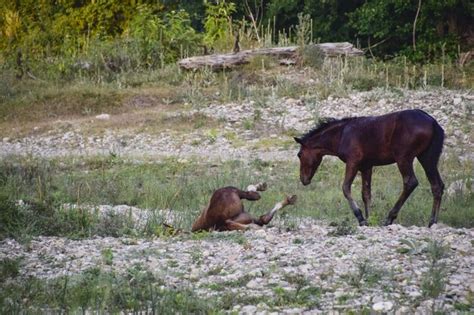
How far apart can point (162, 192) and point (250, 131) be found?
7172mm

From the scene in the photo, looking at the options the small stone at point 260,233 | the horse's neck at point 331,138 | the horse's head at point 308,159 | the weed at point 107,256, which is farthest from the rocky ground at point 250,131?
the weed at point 107,256

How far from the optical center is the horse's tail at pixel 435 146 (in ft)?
38.0

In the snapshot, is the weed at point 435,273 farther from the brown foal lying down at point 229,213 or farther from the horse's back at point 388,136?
the horse's back at point 388,136

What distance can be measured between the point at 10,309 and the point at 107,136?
15416mm

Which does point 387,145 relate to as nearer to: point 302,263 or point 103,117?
point 302,263

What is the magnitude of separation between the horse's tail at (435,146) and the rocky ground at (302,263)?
139 cm

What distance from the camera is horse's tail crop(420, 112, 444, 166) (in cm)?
1158

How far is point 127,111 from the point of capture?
81.2 ft

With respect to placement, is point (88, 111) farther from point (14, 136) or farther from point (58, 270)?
point (58, 270)

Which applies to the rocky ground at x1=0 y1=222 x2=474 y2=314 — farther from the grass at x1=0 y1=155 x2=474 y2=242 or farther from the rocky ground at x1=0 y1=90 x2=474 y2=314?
the grass at x1=0 y1=155 x2=474 y2=242

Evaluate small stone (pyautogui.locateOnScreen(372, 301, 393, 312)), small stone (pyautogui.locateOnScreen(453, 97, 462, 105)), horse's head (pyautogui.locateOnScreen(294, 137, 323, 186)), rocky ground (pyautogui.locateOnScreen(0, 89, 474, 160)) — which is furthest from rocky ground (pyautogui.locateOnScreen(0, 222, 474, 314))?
small stone (pyautogui.locateOnScreen(453, 97, 462, 105))

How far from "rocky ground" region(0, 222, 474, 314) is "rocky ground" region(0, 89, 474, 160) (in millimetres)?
9152

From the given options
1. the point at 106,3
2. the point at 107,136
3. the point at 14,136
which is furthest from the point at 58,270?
the point at 106,3

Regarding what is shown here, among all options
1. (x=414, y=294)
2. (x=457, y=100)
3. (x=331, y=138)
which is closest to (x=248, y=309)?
(x=414, y=294)
